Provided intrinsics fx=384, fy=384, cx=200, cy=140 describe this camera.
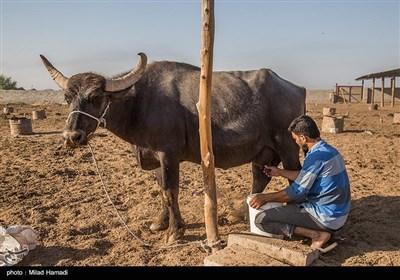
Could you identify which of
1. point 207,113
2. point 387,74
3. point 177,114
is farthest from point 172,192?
point 387,74

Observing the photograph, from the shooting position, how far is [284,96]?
5.13m

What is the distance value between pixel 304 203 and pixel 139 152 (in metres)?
2.11

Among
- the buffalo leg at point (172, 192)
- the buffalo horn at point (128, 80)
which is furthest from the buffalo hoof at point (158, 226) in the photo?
the buffalo horn at point (128, 80)

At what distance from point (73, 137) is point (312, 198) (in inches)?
103

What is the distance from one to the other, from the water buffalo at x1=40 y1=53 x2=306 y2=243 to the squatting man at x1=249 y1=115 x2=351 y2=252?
99cm

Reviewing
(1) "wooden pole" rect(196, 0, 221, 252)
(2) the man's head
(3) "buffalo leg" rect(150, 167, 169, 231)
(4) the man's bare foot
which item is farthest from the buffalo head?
(4) the man's bare foot

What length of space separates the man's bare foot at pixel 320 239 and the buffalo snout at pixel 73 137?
2686 millimetres

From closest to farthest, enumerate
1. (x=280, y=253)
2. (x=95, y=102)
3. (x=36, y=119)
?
(x=280, y=253), (x=95, y=102), (x=36, y=119)

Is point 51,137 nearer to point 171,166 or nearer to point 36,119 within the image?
point 36,119

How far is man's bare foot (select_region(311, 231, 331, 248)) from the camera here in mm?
3924

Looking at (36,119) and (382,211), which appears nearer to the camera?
(382,211)

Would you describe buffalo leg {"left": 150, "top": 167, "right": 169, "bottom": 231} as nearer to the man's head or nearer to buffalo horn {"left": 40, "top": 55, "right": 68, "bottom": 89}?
buffalo horn {"left": 40, "top": 55, "right": 68, "bottom": 89}

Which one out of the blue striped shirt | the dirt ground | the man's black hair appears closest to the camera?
the blue striped shirt

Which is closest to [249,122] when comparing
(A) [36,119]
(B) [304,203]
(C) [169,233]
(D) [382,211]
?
(B) [304,203]
